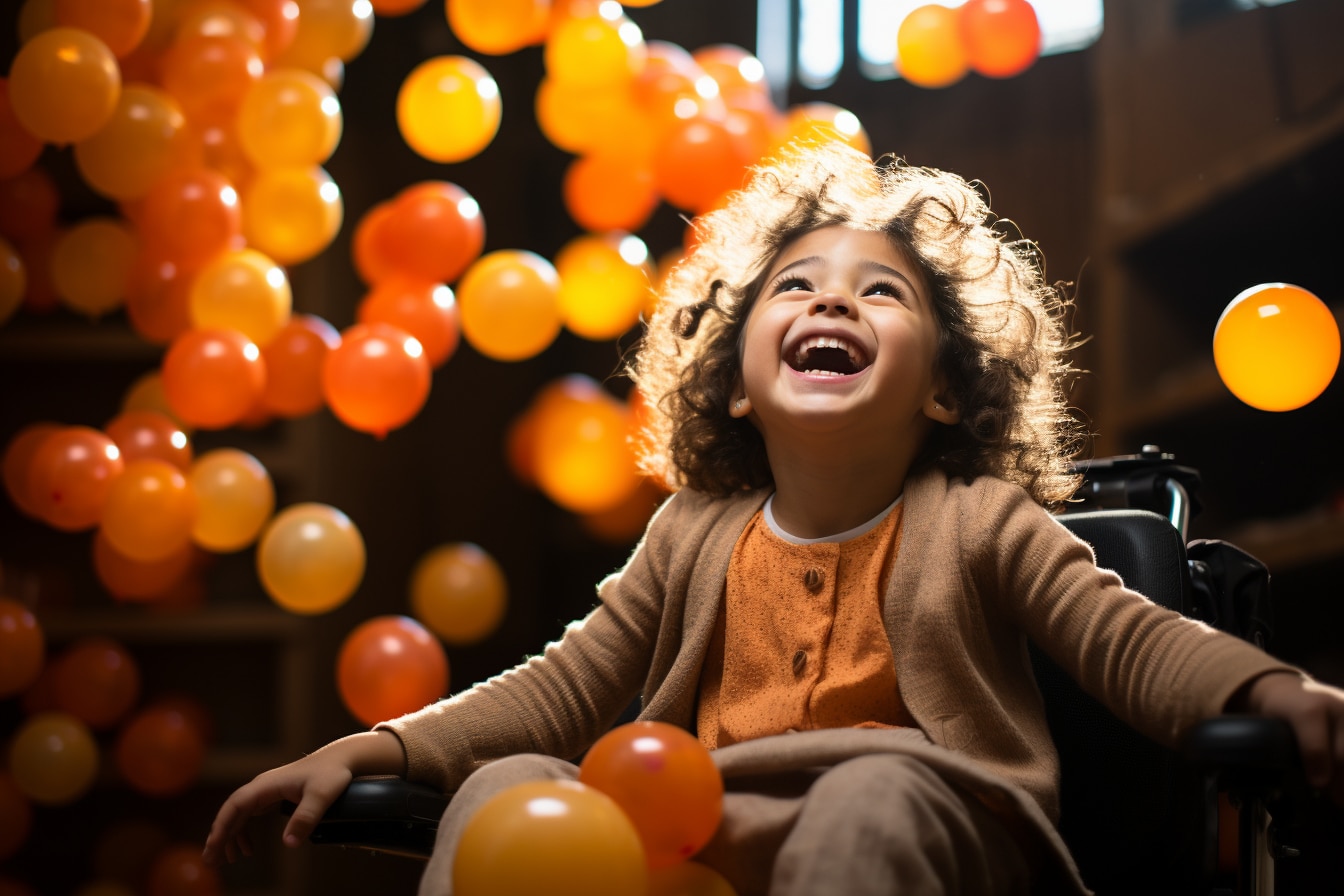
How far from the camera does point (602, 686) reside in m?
1.28

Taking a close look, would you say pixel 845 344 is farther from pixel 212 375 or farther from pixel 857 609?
pixel 212 375

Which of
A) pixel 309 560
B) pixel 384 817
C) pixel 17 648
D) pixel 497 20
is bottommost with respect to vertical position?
pixel 17 648

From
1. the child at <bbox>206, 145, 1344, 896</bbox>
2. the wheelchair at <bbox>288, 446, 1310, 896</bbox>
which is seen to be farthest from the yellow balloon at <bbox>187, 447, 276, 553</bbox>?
the wheelchair at <bbox>288, 446, 1310, 896</bbox>

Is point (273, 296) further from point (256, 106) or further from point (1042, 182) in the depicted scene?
point (1042, 182)

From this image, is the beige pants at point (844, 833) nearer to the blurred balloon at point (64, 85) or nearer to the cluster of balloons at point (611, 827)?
the cluster of balloons at point (611, 827)

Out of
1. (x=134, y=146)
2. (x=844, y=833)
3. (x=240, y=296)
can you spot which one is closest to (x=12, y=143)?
(x=134, y=146)

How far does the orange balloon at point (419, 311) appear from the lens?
7.33 ft

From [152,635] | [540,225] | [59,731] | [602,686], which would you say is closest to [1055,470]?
[602,686]

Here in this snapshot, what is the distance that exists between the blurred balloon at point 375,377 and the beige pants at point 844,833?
1.10 meters

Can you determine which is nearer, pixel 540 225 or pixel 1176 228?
pixel 1176 228

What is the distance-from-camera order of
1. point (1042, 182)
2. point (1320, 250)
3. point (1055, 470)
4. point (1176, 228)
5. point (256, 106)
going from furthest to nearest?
point (1042, 182), point (1176, 228), point (1320, 250), point (256, 106), point (1055, 470)

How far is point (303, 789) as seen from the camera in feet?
3.48

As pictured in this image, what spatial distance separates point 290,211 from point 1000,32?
127 centimetres

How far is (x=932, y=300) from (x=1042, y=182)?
1.89 meters
